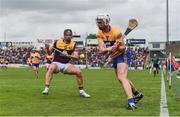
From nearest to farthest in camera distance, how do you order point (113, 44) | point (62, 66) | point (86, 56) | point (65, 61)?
point (113, 44) < point (62, 66) < point (65, 61) < point (86, 56)

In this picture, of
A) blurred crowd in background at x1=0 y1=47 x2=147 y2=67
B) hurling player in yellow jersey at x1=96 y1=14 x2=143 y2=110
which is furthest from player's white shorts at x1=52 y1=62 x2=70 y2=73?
blurred crowd in background at x1=0 y1=47 x2=147 y2=67

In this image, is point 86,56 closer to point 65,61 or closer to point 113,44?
point 65,61

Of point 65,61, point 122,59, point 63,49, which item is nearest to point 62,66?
point 65,61

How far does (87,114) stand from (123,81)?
1711 millimetres

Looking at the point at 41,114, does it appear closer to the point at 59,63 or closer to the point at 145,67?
the point at 59,63

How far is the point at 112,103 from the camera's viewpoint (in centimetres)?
1266

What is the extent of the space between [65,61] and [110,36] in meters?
4.13

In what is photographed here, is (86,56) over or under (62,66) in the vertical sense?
under

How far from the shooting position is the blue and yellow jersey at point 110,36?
1177 cm

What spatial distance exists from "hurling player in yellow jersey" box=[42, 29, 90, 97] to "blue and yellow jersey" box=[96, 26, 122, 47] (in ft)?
11.6

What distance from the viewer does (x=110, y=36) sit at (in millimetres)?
11797

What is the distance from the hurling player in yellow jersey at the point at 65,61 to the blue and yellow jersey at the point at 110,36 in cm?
352

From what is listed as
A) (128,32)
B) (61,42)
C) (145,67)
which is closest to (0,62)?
(145,67)

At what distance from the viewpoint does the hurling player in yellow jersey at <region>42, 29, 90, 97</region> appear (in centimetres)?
1538
